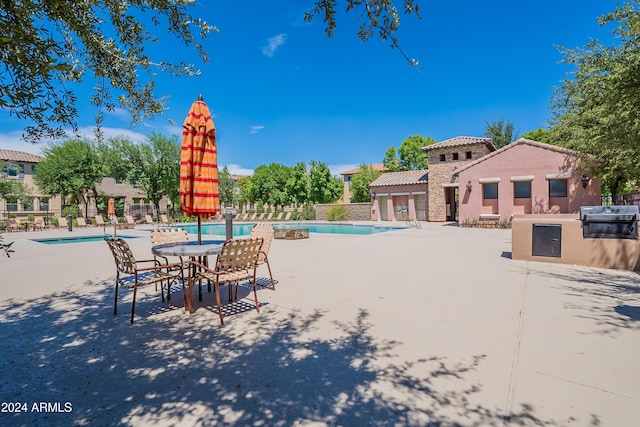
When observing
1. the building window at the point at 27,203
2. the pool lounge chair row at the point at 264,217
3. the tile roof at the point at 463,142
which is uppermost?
the tile roof at the point at 463,142

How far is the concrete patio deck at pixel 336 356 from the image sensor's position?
2.07 meters

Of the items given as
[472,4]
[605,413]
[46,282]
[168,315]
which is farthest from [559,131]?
[46,282]

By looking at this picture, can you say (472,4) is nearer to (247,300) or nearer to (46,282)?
(247,300)

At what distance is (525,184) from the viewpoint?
18328 millimetres

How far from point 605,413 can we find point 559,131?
2038 cm

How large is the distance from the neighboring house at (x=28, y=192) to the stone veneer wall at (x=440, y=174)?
119 feet

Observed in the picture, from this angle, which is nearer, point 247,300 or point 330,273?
point 247,300

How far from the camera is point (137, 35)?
3.63 metres

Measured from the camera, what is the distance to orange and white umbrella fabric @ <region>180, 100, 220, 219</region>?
4559mm

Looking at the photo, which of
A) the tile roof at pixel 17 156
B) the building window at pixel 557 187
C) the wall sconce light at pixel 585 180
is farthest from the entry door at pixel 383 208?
the tile roof at pixel 17 156

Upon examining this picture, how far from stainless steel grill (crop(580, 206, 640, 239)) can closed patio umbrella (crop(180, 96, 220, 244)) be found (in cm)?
750

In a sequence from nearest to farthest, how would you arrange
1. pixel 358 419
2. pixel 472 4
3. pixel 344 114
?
pixel 358 419 < pixel 472 4 < pixel 344 114

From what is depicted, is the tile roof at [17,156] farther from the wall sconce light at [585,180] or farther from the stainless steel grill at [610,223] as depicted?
the wall sconce light at [585,180]

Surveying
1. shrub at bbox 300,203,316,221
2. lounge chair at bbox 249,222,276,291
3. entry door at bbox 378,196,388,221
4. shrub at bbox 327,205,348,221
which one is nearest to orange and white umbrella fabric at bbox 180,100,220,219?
lounge chair at bbox 249,222,276,291
